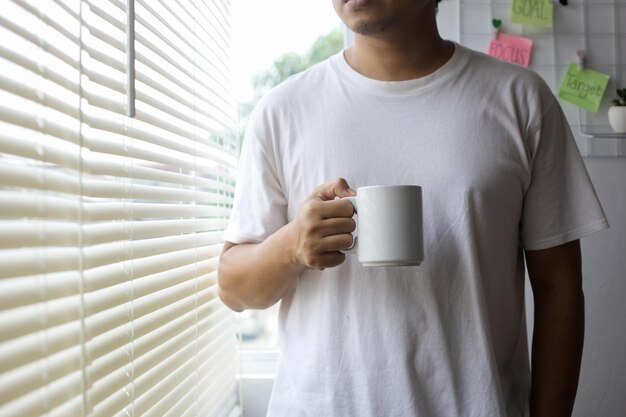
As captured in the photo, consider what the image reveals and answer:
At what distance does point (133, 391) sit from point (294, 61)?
1124 mm

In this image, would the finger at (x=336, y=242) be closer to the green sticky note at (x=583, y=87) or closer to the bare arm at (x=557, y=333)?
the bare arm at (x=557, y=333)

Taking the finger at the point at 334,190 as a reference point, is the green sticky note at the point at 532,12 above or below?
above

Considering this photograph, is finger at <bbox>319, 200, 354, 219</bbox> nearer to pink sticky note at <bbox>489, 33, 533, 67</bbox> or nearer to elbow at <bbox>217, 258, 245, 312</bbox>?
elbow at <bbox>217, 258, 245, 312</bbox>

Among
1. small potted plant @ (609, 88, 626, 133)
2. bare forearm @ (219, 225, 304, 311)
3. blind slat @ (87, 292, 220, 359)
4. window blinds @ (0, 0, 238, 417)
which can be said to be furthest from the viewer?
small potted plant @ (609, 88, 626, 133)

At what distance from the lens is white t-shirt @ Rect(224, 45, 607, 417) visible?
89 centimetres

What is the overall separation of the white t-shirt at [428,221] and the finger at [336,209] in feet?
0.51

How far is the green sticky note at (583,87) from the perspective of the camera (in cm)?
148

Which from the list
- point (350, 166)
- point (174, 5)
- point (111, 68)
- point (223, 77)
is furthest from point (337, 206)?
point (223, 77)

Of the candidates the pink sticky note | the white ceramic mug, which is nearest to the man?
the white ceramic mug

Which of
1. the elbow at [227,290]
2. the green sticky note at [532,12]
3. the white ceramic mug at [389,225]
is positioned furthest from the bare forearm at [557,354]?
the green sticky note at [532,12]

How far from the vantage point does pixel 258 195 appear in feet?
3.25

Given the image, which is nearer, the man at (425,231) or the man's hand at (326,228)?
the man's hand at (326,228)

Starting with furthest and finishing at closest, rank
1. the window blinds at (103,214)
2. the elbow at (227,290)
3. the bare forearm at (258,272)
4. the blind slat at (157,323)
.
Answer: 1. the elbow at (227,290)
2. the bare forearm at (258,272)
3. the blind slat at (157,323)
4. the window blinds at (103,214)

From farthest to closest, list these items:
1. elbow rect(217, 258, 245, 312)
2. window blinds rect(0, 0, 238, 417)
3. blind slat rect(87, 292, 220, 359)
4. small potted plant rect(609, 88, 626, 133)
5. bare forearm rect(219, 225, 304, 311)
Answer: small potted plant rect(609, 88, 626, 133), elbow rect(217, 258, 245, 312), bare forearm rect(219, 225, 304, 311), blind slat rect(87, 292, 220, 359), window blinds rect(0, 0, 238, 417)
